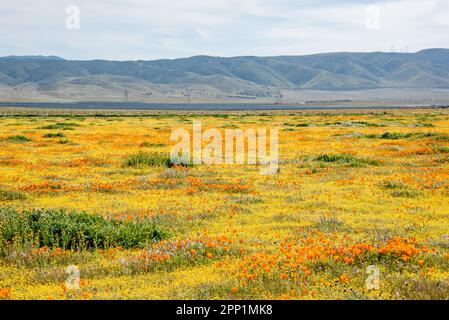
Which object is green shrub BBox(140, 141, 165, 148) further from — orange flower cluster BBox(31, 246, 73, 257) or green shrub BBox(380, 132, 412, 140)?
orange flower cluster BBox(31, 246, 73, 257)

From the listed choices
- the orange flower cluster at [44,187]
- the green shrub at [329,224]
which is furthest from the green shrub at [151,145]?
the green shrub at [329,224]

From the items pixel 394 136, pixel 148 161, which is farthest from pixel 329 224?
pixel 394 136

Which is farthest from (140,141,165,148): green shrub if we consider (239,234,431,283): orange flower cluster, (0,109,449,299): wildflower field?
(239,234,431,283): orange flower cluster

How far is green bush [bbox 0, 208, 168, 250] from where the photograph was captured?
10688 mm

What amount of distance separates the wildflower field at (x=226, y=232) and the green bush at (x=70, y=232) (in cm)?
3

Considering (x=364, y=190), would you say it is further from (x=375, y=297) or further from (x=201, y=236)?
(x=375, y=297)

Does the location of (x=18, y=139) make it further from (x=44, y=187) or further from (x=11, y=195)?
(x=11, y=195)

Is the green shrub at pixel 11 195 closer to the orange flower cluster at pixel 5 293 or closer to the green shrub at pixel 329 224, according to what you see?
the orange flower cluster at pixel 5 293

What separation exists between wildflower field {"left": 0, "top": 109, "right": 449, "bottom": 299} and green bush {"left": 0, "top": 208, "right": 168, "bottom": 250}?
0.03 meters

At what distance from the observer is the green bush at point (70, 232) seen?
10.7 meters

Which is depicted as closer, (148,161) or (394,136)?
(148,161)

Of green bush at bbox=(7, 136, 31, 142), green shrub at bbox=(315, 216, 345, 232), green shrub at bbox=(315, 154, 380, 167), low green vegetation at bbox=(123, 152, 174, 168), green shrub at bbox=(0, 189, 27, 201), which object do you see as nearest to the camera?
green shrub at bbox=(315, 216, 345, 232)

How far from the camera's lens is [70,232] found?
11008 millimetres

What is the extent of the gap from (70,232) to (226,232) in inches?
146
